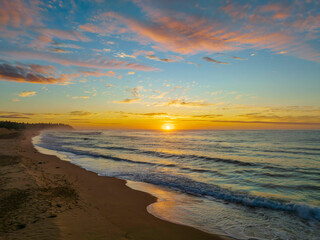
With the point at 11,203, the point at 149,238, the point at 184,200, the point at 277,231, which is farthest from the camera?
the point at 184,200

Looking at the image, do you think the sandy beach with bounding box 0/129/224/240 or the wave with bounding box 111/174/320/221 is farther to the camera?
the wave with bounding box 111/174/320/221

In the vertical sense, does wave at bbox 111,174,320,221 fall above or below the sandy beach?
below

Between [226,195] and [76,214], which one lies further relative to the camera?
[226,195]

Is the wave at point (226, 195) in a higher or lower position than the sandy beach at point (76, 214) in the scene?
lower

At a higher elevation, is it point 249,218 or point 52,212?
point 52,212

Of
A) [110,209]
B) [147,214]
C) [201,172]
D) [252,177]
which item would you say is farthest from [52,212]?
[252,177]

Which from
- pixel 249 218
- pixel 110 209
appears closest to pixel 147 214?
pixel 110 209

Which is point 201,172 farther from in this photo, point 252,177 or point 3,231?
point 3,231

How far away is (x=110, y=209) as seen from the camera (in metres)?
8.37

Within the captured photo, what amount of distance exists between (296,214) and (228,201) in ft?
9.77

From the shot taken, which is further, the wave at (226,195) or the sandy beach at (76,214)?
the wave at (226,195)

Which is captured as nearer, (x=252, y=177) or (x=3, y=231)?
(x=3, y=231)

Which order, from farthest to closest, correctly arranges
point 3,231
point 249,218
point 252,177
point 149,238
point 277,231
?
point 252,177 → point 249,218 → point 277,231 → point 149,238 → point 3,231

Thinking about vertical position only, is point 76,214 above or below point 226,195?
above
